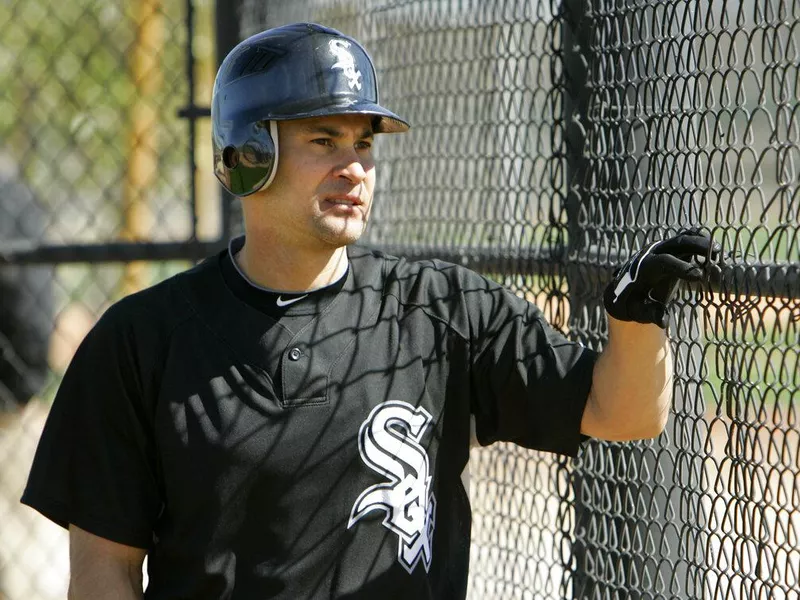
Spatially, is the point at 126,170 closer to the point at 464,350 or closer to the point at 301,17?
the point at 301,17

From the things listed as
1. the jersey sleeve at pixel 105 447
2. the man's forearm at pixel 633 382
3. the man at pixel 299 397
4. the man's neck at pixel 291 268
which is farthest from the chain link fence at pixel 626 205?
the jersey sleeve at pixel 105 447

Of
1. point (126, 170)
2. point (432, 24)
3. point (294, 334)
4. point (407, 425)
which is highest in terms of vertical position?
point (432, 24)

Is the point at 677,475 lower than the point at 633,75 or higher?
lower

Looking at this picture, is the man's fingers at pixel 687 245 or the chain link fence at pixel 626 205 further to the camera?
the chain link fence at pixel 626 205

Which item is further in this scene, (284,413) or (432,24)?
(432,24)

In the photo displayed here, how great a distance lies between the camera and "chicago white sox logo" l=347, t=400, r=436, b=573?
2.36 metres

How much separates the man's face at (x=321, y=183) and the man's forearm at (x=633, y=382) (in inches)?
23.9

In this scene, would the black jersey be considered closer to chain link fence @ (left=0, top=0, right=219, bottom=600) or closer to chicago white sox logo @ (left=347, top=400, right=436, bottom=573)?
chicago white sox logo @ (left=347, top=400, right=436, bottom=573)

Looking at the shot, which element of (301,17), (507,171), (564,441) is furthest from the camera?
(301,17)

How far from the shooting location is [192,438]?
7.72 ft

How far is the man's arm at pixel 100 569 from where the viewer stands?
2379 mm

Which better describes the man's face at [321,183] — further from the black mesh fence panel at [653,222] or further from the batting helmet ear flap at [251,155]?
the black mesh fence panel at [653,222]

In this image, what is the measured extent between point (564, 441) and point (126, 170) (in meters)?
4.25

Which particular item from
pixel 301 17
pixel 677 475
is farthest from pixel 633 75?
pixel 301 17
